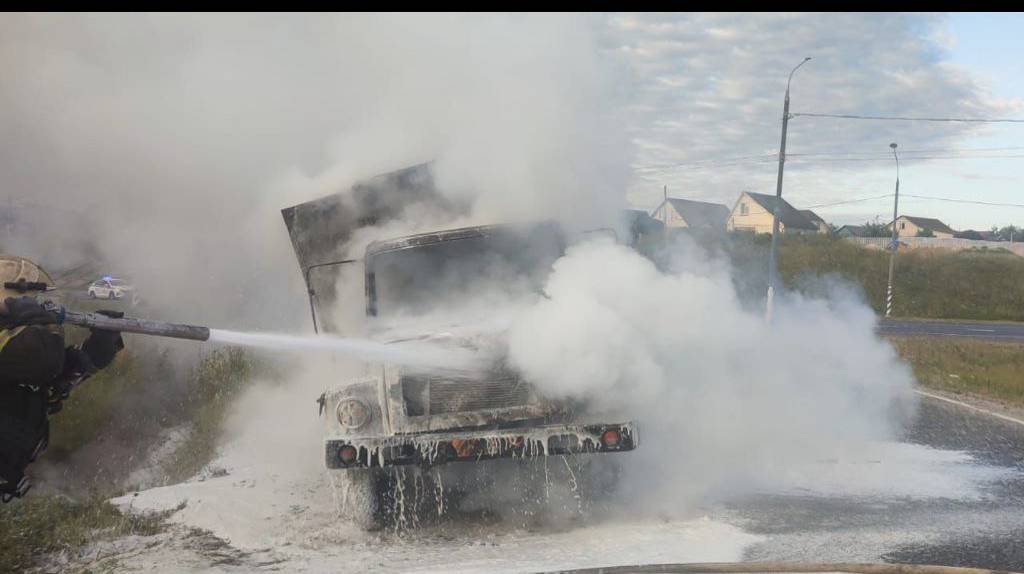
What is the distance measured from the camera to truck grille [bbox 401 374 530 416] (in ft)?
Result: 18.2

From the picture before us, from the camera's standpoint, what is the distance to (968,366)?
52.4 ft

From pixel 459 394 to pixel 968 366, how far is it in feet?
46.5

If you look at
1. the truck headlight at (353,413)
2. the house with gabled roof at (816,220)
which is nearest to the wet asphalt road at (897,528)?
the truck headlight at (353,413)

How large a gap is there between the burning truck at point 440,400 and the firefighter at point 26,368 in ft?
5.62

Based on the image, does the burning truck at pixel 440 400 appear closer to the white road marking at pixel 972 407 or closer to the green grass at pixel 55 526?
the green grass at pixel 55 526

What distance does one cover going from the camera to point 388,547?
206 inches

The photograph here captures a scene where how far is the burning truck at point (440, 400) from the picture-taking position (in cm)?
538

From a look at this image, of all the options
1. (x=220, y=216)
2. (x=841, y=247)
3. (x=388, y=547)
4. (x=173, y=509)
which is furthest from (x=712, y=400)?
(x=841, y=247)

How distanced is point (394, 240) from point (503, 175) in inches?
52.1

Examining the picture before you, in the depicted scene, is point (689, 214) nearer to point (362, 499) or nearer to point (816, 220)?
point (816, 220)

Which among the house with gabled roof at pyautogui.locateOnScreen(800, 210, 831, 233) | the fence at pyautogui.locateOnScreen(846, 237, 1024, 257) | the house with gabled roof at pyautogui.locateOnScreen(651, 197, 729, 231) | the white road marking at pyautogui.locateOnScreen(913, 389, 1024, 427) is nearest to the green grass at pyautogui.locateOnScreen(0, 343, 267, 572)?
the white road marking at pyautogui.locateOnScreen(913, 389, 1024, 427)

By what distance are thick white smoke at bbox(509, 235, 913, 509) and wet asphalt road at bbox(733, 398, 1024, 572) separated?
0.68 m

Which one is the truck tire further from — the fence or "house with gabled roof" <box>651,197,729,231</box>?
"house with gabled roof" <box>651,197,729,231</box>

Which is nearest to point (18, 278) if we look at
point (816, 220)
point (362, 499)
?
point (362, 499)
